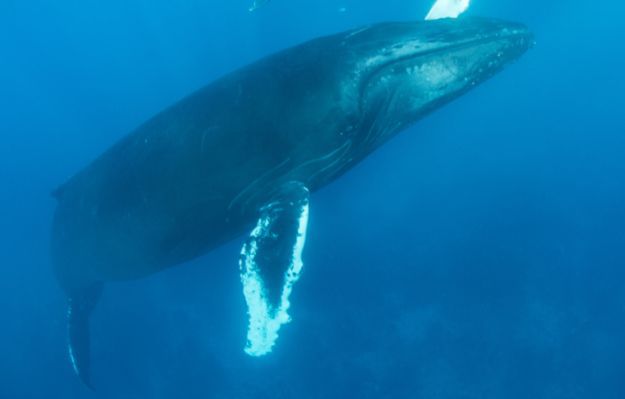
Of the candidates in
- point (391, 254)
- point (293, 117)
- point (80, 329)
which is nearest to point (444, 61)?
point (293, 117)

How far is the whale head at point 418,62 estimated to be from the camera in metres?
5.62

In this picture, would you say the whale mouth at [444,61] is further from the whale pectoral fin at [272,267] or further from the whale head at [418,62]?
the whale pectoral fin at [272,267]

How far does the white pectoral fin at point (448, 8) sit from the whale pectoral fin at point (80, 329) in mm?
8830

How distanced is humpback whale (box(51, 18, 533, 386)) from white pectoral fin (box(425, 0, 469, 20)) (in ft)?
4.43

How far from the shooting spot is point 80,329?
422 inches

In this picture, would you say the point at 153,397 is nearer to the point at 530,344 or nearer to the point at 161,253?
the point at 161,253

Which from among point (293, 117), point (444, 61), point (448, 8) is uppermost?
point (448, 8)

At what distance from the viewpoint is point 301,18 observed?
2498cm

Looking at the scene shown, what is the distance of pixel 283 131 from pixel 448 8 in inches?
155

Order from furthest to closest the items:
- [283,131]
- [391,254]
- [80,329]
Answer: [391,254], [80,329], [283,131]

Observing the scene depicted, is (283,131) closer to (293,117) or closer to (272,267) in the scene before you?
(293,117)

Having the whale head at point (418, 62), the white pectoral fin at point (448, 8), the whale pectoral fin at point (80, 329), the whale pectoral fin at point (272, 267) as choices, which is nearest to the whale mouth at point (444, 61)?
the whale head at point (418, 62)

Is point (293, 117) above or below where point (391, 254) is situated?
above

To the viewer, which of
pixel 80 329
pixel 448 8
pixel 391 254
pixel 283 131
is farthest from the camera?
pixel 391 254
